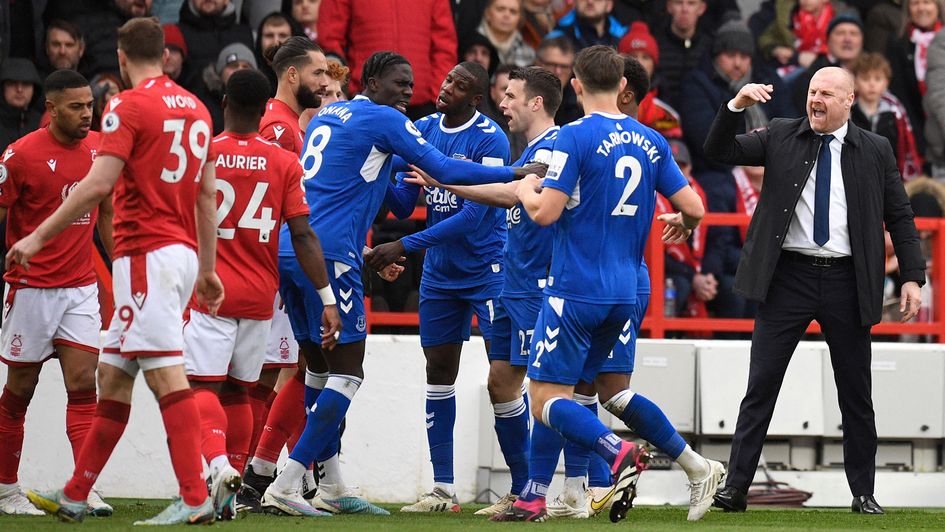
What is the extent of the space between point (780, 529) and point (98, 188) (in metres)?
3.86

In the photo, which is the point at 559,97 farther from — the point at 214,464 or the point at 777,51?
the point at 777,51

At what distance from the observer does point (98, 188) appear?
21.9 feet

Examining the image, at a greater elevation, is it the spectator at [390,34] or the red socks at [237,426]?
the spectator at [390,34]

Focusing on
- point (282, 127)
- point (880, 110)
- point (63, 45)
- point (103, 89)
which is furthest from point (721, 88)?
point (282, 127)

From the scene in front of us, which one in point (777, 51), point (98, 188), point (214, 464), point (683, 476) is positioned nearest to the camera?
point (98, 188)

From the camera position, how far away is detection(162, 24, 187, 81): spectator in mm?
12000

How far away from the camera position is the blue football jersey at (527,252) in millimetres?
8695

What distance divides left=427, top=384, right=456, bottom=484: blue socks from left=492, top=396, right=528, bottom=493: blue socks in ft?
1.12

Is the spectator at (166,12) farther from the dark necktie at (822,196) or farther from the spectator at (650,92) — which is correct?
the dark necktie at (822,196)

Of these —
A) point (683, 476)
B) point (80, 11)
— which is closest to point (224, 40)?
point (80, 11)

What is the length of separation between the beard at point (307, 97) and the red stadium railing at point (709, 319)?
2618mm

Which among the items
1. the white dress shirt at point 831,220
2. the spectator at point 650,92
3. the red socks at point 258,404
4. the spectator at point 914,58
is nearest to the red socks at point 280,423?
the red socks at point 258,404

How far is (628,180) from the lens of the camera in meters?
7.64

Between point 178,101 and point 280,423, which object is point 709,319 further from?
point 178,101
